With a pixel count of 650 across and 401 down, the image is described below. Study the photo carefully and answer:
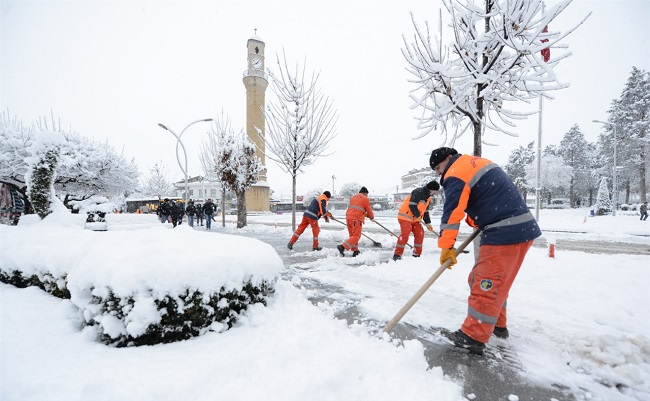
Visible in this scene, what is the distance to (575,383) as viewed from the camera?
2.02 m

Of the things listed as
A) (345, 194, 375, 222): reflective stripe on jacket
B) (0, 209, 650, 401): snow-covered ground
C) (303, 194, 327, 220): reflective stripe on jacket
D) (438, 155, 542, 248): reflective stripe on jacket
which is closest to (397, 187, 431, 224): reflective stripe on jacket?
(345, 194, 375, 222): reflective stripe on jacket

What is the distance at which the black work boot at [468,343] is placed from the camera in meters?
2.36

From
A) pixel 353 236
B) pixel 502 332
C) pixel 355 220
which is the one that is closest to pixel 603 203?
pixel 355 220

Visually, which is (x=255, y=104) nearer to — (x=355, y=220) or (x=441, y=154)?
(x=355, y=220)

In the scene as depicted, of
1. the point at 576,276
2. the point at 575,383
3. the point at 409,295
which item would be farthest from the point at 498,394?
the point at 576,276

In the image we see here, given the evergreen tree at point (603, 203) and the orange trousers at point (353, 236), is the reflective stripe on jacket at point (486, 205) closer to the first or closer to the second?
the orange trousers at point (353, 236)

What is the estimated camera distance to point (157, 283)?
2270 millimetres

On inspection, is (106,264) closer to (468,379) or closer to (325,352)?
(325,352)

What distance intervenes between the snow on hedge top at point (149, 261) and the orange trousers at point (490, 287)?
2048 mm

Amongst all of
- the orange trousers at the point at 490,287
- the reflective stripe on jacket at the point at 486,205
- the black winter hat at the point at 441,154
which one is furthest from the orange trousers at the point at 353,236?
the orange trousers at the point at 490,287

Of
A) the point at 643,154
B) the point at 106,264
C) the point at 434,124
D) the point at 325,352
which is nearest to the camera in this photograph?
the point at 325,352

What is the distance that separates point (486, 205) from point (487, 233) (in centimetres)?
25

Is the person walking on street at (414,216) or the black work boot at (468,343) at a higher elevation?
the person walking on street at (414,216)

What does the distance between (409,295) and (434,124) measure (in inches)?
102
